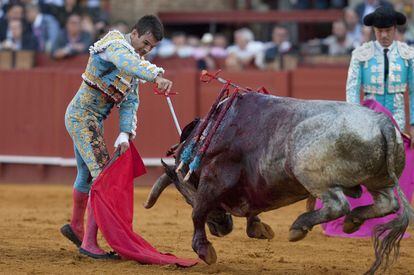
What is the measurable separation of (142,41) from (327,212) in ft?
5.17

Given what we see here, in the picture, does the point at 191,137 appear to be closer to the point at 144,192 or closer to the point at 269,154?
the point at 269,154

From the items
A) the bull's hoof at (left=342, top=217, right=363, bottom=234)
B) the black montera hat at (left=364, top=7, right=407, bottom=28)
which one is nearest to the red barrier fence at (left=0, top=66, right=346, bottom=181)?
the black montera hat at (left=364, top=7, right=407, bottom=28)

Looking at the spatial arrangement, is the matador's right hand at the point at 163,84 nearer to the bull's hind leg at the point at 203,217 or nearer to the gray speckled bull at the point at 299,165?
the gray speckled bull at the point at 299,165

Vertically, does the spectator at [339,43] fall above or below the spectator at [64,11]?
below

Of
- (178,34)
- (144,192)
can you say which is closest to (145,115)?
(144,192)

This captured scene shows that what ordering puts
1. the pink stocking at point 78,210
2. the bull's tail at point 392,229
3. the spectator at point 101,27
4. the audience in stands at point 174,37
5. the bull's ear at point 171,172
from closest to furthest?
1. the bull's tail at point 392,229
2. the bull's ear at point 171,172
3. the pink stocking at point 78,210
4. the audience in stands at point 174,37
5. the spectator at point 101,27

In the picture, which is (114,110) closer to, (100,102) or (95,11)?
(95,11)

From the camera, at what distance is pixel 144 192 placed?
10992mm

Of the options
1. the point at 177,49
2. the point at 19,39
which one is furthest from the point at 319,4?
the point at 19,39

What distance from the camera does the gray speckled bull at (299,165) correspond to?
5.31 meters

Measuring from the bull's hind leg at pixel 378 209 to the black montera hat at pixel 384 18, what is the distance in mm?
1688

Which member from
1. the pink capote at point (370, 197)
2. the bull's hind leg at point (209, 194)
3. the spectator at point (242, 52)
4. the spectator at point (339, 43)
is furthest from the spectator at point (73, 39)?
the bull's hind leg at point (209, 194)

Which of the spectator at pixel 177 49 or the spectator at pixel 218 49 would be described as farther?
the spectator at pixel 177 49

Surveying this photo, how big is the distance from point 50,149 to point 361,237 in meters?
5.15
